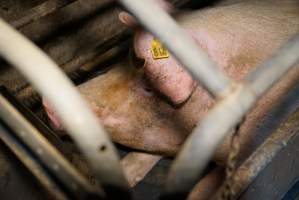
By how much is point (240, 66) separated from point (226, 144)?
14.9 inches

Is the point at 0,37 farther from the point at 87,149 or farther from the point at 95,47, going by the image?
the point at 95,47

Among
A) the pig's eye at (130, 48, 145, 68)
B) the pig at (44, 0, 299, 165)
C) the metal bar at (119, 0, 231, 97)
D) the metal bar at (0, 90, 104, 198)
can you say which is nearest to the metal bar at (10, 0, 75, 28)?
the pig at (44, 0, 299, 165)

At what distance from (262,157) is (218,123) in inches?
28.8

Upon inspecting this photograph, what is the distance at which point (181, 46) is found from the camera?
0.75 m

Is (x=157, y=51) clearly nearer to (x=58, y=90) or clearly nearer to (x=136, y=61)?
(x=136, y=61)

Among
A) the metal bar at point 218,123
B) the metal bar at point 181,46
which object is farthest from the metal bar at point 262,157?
the metal bar at point 181,46

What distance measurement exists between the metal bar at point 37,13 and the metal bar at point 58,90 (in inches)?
55.1

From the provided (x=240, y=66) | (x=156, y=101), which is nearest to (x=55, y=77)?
(x=156, y=101)

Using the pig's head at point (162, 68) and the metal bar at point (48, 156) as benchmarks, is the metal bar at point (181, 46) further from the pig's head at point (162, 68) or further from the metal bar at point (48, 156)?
the pig's head at point (162, 68)

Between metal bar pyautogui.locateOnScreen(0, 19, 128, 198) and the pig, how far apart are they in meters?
0.82

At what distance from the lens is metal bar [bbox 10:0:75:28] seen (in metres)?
2.08

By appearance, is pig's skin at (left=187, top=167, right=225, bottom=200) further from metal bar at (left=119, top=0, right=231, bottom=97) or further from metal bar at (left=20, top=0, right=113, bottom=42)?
metal bar at (left=20, top=0, right=113, bottom=42)

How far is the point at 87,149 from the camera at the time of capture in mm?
759

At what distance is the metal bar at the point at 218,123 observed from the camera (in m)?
0.73
